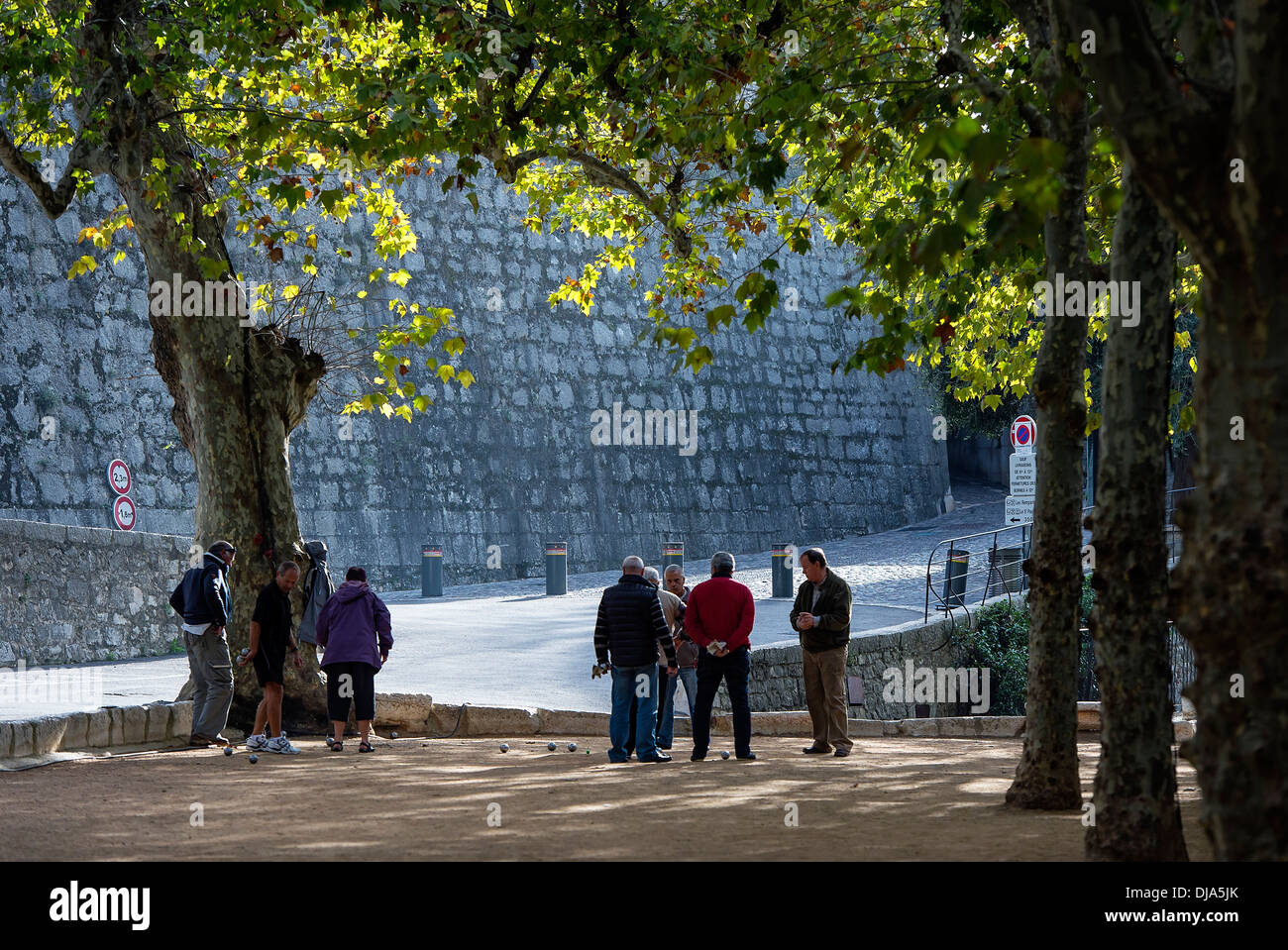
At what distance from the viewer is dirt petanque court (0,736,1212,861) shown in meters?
6.44

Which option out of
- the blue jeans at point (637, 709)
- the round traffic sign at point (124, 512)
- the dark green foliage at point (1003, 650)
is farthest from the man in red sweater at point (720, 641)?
the round traffic sign at point (124, 512)

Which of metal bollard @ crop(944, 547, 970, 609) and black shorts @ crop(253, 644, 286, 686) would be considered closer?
black shorts @ crop(253, 644, 286, 686)

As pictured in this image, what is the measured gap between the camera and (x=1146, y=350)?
6074mm

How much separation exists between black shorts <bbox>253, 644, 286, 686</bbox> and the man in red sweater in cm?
327

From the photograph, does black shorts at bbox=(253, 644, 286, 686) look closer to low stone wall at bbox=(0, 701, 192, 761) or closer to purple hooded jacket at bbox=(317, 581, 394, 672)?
purple hooded jacket at bbox=(317, 581, 394, 672)

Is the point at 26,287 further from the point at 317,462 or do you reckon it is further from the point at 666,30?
the point at 666,30

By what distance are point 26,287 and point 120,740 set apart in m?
11.4

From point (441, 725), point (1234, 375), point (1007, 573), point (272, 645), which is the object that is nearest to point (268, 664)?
point (272, 645)

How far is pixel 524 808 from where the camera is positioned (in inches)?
313

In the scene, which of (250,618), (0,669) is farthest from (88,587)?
(250,618)

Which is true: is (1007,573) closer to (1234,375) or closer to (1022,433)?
Answer: (1022,433)

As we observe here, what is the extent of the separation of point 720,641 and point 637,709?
83 centimetres

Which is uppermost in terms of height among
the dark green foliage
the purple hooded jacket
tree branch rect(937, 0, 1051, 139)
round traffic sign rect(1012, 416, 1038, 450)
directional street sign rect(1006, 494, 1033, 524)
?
tree branch rect(937, 0, 1051, 139)

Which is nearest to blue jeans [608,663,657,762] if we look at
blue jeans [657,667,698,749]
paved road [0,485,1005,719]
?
blue jeans [657,667,698,749]
